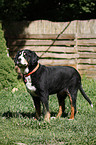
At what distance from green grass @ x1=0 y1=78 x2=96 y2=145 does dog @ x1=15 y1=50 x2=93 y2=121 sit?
14.2 inches

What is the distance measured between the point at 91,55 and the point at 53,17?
5.32 metres

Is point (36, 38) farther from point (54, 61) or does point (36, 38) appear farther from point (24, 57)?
point (24, 57)

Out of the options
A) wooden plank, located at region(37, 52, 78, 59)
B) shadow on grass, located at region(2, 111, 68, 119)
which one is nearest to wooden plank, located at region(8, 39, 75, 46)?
wooden plank, located at region(37, 52, 78, 59)

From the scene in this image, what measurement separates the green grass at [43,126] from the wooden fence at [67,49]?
3466mm

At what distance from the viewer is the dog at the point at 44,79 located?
18.1 ft

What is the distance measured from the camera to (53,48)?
36.1ft

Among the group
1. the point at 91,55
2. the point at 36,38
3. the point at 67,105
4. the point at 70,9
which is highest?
the point at 70,9

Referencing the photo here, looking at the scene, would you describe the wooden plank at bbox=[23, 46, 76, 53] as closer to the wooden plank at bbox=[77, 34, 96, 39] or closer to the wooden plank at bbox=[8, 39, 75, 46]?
the wooden plank at bbox=[8, 39, 75, 46]

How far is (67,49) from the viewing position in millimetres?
10867

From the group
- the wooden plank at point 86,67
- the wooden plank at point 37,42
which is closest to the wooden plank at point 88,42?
the wooden plank at point 37,42

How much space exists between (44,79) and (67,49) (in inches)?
213

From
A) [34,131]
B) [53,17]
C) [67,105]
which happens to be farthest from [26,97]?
[53,17]

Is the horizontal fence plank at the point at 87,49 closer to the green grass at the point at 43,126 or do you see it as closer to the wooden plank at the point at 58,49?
the wooden plank at the point at 58,49

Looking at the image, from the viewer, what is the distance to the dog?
553 cm
